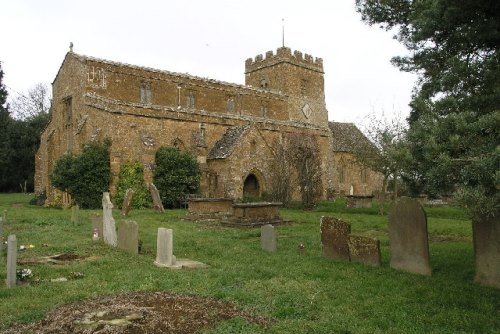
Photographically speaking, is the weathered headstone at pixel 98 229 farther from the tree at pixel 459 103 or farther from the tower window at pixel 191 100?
the tower window at pixel 191 100

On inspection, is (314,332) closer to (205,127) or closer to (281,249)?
(281,249)

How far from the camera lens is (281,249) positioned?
457 inches

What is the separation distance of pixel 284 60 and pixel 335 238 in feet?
102

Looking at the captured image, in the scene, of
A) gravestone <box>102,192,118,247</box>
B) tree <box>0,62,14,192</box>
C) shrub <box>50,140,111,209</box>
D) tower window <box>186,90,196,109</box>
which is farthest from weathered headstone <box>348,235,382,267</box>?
tree <box>0,62,14,192</box>

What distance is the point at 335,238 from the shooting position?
1015cm

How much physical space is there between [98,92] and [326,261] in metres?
21.7

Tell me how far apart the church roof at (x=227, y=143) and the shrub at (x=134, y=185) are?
4802 mm

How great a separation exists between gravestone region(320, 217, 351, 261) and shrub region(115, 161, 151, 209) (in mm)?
15348

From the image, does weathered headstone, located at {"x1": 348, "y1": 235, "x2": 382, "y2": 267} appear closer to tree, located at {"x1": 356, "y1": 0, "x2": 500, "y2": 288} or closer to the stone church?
tree, located at {"x1": 356, "y1": 0, "x2": 500, "y2": 288}

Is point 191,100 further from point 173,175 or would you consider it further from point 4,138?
point 4,138

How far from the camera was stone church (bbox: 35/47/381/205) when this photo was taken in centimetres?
2492

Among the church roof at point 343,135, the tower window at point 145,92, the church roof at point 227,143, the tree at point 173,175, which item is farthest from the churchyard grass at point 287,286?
the church roof at point 343,135

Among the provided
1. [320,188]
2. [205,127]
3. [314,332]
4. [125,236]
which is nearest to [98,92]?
[205,127]

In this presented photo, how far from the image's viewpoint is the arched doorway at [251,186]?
27944 millimetres
